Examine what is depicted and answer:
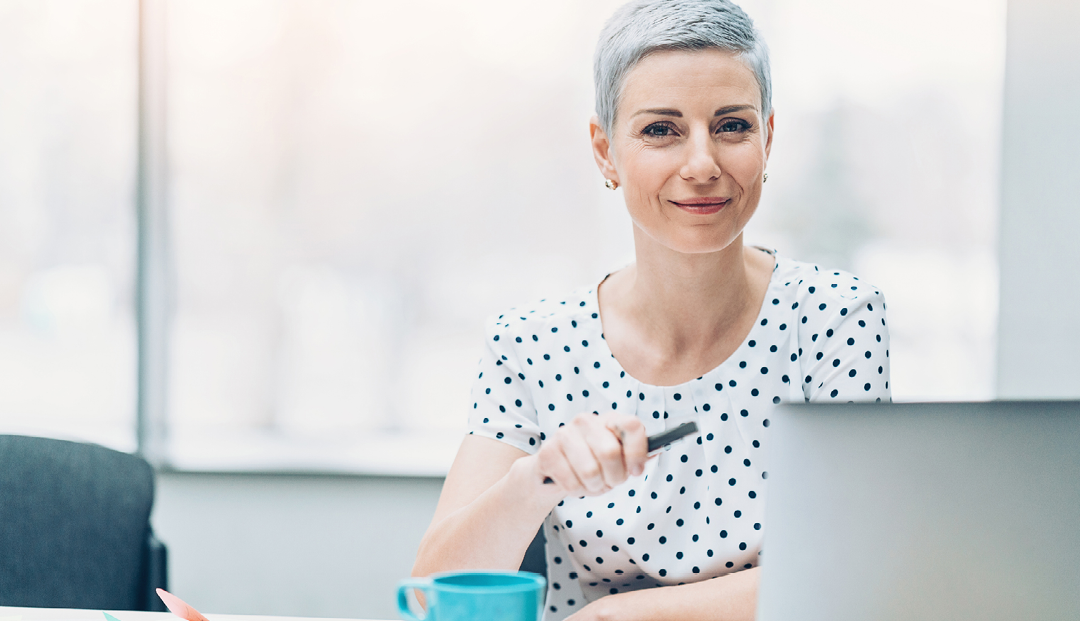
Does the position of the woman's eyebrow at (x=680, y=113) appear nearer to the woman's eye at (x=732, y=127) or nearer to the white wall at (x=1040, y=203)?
the woman's eye at (x=732, y=127)

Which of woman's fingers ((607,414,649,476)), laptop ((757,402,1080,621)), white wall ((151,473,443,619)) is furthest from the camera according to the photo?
white wall ((151,473,443,619))

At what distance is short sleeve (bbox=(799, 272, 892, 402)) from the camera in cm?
118

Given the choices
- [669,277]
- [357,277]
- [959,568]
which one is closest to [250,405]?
[357,277]

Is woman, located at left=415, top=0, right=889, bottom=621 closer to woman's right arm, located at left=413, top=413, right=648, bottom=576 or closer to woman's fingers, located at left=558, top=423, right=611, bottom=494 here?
woman's right arm, located at left=413, top=413, right=648, bottom=576

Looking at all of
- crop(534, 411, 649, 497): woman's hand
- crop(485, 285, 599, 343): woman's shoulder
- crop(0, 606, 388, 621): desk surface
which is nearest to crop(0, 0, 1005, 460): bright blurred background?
crop(485, 285, 599, 343): woman's shoulder

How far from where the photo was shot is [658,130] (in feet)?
3.90

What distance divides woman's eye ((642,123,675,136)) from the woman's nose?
4 centimetres

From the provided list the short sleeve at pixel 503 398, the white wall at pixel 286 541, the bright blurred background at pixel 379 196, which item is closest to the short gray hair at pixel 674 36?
the short sleeve at pixel 503 398

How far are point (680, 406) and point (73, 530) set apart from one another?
1060 millimetres

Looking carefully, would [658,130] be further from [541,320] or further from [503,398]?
[503,398]

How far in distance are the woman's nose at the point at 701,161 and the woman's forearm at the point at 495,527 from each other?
1.56ft

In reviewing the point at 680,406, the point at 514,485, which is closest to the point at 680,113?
the point at 680,406

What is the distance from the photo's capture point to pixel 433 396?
231 centimetres

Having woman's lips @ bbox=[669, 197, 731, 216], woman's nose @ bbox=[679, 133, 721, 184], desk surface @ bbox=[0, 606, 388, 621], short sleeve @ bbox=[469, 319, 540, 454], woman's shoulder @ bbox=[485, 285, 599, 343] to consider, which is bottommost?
desk surface @ bbox=[0, 606, 388, 621]
